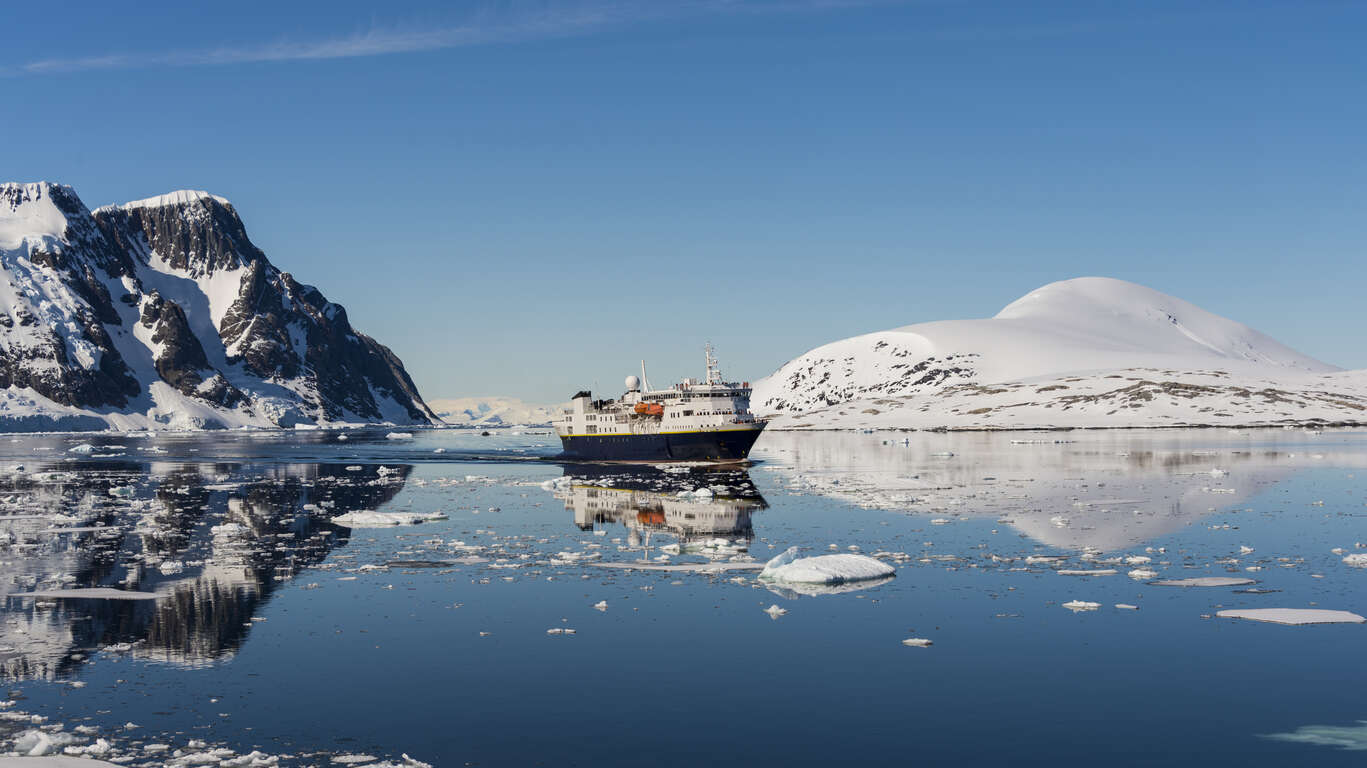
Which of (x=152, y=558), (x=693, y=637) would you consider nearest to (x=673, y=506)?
(x=152, y=558)

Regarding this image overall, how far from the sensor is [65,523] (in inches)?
1998

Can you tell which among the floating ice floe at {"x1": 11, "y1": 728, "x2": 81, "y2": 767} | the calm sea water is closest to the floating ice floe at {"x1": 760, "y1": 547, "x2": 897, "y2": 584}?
the calm sea water

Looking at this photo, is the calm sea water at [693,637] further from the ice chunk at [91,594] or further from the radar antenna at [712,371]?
the radar antenna at [712,371]

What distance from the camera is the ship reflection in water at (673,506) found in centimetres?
4431

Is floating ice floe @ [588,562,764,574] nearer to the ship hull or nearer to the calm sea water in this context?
the calm sea water

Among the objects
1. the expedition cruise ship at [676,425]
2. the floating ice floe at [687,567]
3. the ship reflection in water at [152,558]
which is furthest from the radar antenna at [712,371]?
the floating ice floe at [687,567]

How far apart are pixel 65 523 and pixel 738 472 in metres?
52.2

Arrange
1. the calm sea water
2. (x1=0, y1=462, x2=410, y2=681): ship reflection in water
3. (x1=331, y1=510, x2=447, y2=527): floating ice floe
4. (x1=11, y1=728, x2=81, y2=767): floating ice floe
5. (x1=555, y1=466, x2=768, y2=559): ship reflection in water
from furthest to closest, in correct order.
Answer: (x1=331, y1=510, x2=447, y2=527): floating ice floe, (x1=555, y1=466, x2=768, y2=559): ship reflection in water, (x1=0, y1=462, x2=410, y2=681): ship reflection in water, the calm sea water, (x1=11, y1=728, x2=81, y2=767): floating ice floe

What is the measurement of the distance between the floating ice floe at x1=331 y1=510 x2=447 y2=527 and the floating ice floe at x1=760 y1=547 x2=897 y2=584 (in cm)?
2304

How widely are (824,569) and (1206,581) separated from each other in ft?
38.2

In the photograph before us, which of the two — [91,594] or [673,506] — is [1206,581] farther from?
[91,594]

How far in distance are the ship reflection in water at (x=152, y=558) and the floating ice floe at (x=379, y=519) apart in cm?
118

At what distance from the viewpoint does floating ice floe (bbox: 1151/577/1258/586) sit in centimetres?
3198

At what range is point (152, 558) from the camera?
39156mm
